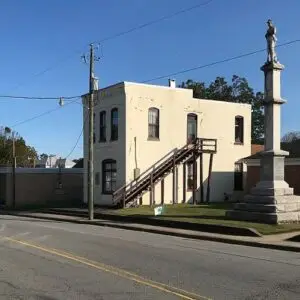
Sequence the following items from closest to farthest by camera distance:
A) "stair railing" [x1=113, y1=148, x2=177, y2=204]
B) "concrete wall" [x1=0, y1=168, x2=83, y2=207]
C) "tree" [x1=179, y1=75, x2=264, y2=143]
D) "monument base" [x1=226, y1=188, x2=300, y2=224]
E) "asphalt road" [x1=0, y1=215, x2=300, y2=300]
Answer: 1. "asphalt road" [x1=0, y1=215, x2=300, y2=300]
2. "monument base" [x1=226, y1=188, x2=300, y2=224]
3. "stair railing" [x1=113, y1=148, x2=177, y2=204]
4. "concrete wall" [x1=0, y1=168, x2=83, y2=207]
5. "tree" [x1=179, y1=75, x2=264, y2=143]

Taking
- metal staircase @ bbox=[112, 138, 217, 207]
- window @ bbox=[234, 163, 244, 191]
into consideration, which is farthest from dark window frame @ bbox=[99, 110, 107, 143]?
window @ bbox=[234, 163, 244, 191]

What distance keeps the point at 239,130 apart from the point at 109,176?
1069 centimetres

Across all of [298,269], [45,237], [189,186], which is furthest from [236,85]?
[298,269]

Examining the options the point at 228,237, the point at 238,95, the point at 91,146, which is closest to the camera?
the point at 228,237

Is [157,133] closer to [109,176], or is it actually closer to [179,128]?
[179,128]

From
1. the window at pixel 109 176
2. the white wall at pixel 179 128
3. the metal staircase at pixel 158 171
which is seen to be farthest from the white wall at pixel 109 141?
the metal staircase at pixel 158 171

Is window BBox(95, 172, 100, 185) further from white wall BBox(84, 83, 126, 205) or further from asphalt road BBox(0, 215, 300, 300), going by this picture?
asphalt road BBox(0, 215, 300, 300)

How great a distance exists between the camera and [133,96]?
3641 cm

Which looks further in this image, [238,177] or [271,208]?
[238,177]

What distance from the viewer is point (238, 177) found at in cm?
4238

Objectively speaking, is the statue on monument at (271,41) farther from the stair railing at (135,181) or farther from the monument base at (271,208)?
the stair railing at (135,181)

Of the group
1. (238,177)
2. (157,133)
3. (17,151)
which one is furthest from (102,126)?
(17,151)

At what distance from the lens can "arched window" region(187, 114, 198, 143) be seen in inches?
A: 1553

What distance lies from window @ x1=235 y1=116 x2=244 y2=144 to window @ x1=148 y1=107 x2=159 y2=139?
23.9 feet
